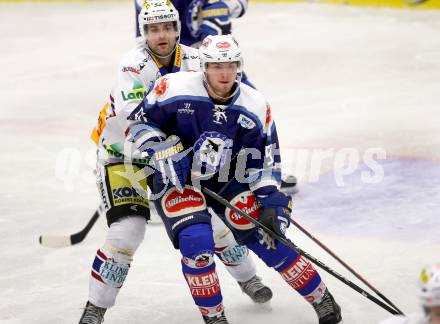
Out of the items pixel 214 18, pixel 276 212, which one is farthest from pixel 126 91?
pixel 214 18

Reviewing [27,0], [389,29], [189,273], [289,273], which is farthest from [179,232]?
[27,0]

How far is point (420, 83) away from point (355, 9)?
248 centimetres

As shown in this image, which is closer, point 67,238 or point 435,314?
point 435,314

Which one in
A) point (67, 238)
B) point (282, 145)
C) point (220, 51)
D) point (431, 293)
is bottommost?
point (282, 145)

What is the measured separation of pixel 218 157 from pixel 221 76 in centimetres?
34

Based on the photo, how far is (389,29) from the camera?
9.94 m

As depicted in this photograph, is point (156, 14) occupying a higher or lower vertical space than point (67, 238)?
higher

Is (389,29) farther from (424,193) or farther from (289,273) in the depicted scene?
(289,273)

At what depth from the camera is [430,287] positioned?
2.89 metres

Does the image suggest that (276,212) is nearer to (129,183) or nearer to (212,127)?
(212,127)

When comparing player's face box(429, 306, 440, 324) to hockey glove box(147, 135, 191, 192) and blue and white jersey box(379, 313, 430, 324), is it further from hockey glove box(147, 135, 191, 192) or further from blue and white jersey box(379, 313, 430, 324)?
hockey glove box(147, 135, 191, 192)

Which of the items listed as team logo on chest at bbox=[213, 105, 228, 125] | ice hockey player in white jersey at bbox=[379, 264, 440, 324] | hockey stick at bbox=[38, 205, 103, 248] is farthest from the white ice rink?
ice hockey player in white jersey at bbox=[379, 264, 440, 324]

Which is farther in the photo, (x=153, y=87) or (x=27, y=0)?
(x=27, y=0)

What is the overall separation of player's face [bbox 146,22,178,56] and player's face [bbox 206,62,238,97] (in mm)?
581
